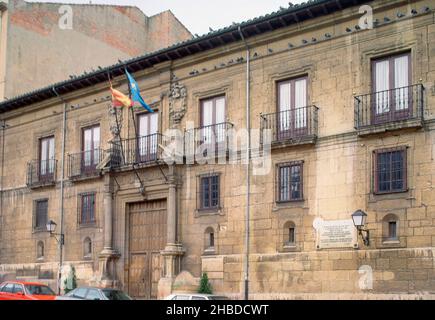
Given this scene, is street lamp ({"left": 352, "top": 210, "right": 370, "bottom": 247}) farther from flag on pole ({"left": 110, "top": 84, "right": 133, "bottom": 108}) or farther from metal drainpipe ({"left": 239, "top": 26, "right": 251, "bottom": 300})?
flag on pole ({"left": 110, "top": 84, "right": 133, "bottom": 108})

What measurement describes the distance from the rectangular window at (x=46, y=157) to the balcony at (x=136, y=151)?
477 centimetres

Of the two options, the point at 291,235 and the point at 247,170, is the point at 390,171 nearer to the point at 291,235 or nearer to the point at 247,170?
the point at 291,235

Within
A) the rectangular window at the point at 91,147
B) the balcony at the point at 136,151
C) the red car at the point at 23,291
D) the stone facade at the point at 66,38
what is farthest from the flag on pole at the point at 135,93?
the stone facade at the point at 66,38

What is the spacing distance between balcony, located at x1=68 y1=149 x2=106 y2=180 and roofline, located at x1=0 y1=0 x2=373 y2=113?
301cm

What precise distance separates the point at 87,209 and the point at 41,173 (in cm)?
397

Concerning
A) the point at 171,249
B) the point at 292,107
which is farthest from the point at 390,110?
the point at 171,249

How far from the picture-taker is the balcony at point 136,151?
24297 millimetres

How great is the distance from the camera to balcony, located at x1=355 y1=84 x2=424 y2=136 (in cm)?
1780

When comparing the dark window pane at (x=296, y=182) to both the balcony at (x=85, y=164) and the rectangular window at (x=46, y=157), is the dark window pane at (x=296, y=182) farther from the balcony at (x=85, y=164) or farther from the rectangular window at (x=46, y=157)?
the rectangular window at (x=46, y=157)

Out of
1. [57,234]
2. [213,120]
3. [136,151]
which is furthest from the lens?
[57,234]

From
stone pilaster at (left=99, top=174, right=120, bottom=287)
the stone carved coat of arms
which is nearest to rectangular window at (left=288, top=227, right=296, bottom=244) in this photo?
the stone carved coat of arms

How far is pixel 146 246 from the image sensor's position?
24.6m
